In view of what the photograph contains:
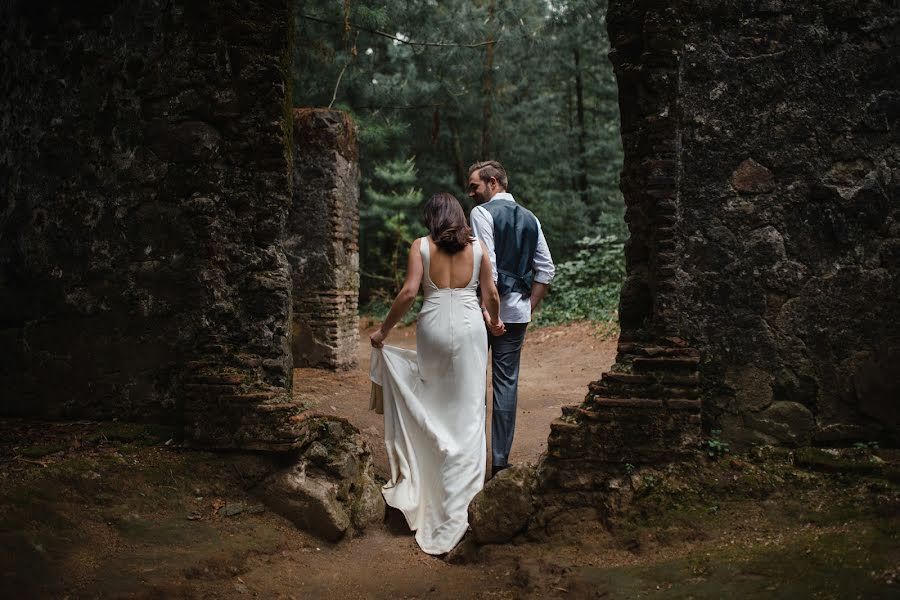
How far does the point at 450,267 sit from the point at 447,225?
0.96ft

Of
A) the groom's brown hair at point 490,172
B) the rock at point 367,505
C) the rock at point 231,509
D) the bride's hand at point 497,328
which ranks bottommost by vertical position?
the rock at point 367,505

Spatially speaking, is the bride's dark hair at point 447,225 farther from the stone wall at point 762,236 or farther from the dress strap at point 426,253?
the stone wall at point 762,236

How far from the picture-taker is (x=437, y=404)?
4789 millimetres

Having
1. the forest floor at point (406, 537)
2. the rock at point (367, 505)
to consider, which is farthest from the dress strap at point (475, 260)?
the forest floor at point (406, 537)

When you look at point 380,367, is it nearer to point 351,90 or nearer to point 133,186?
point 133,186

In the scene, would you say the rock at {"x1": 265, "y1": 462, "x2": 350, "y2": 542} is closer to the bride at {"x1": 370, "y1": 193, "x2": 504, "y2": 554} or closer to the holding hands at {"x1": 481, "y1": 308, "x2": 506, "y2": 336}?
the bride at {"x1": 370, "y1": 193, "x2": 504, "y2": 554}

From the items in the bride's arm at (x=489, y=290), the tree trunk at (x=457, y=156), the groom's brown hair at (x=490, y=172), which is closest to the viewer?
the bride's arm at (x=489, y=290)

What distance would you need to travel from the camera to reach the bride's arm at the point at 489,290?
4.77 metres

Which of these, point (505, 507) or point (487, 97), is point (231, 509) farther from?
point (487, 97)

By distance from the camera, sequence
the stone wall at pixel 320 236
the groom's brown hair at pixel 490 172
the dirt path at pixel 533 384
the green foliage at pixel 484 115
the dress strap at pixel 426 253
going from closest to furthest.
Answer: the dress strap at pixel 426 253 < the groom's brown hair at pixel 490 172 < the dirt path at pixel 533 384 < the stone wall at pixel 320 236 < the green foliage at pixel 484 115

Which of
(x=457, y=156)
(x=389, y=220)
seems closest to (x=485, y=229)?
(x=389, y=220)

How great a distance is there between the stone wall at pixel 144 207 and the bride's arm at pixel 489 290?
1.29 metres

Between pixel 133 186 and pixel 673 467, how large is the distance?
3655 mm

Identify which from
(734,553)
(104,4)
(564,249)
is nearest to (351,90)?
(564,249)
